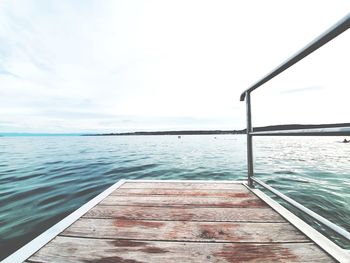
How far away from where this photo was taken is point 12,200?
4.91 m

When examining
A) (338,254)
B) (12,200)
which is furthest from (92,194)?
(338,254)

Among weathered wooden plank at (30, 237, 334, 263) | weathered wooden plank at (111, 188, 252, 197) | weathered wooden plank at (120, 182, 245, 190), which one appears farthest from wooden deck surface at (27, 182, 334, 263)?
weathered wooden plank at (120, 182, 245, 190)

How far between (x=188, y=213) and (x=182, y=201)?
30 centimetres

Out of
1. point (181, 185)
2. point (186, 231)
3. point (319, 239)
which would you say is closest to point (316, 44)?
point (319, 239)

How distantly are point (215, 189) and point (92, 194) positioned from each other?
4397mm

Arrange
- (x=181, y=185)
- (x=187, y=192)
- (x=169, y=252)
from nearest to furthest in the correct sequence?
1. (x=169, y=252)
2. (x=187, y=192)
3. (x=181, y=185)

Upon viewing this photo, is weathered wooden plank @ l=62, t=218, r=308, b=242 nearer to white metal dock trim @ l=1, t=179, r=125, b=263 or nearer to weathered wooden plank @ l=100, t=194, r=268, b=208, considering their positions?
white metal dock trim @ l=1, t=179, r=125, b=263

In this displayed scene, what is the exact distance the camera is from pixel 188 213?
1725 mm

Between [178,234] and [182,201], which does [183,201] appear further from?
[178,234]

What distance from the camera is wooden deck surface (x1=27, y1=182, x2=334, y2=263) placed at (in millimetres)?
1132

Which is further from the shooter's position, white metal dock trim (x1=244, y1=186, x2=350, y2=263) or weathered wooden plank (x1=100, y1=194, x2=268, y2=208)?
weathered wooden plank (x1=100, y1=194, x2=268, y2=208)

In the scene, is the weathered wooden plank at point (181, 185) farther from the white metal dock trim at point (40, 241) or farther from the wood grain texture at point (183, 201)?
the white metal dock trim at point (40, 241)

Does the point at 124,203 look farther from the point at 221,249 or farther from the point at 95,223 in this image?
the point at 221,249

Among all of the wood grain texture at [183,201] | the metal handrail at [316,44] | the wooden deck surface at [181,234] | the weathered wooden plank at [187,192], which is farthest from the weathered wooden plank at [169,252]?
the metal handrail at [316,44]
